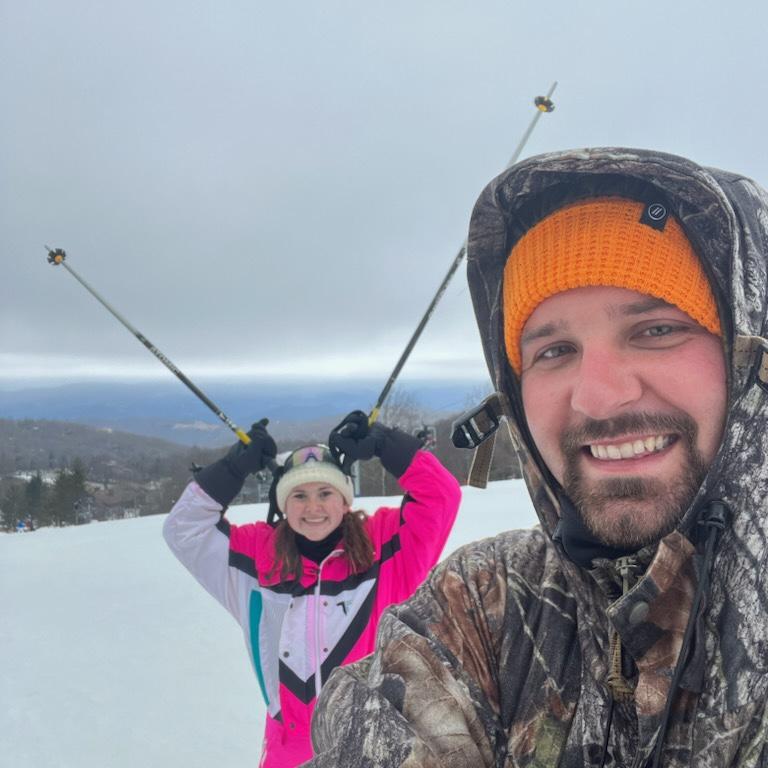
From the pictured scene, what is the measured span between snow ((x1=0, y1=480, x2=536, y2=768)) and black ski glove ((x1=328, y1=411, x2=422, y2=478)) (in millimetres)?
2507

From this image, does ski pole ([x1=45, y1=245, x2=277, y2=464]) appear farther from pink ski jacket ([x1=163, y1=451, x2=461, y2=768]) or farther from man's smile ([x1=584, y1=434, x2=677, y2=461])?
man's smile ([x1=584, y1=434, x2=677, y2=461])

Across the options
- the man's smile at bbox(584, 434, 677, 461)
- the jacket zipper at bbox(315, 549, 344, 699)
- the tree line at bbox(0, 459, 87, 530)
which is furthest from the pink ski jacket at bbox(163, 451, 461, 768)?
the tree line at bbox(0, 459, 87, 530)

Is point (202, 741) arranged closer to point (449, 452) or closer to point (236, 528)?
point (236, 528)

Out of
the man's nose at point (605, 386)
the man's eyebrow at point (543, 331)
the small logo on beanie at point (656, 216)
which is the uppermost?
the small logo on beanie at point (656, 216)

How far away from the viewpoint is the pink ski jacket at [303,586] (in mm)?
2650

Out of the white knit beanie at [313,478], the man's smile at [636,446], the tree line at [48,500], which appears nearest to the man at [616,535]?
the man's smile at [636,446]

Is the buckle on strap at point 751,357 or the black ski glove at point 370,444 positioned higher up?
the buckle on strap at point 751,357

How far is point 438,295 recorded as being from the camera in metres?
4.12

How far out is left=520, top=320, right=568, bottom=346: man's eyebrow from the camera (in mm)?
1228

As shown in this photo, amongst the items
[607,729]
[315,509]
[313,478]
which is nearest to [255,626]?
[315,509]

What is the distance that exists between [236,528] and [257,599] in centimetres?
43

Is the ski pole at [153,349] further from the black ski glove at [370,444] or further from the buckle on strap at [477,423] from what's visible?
the buckle on strap at [477,423]

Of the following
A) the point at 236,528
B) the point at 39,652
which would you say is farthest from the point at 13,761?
the point at 236,528

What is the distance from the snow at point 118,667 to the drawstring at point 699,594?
4.10m
